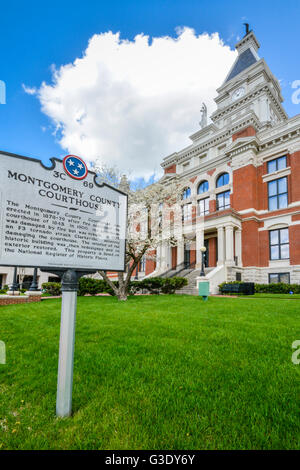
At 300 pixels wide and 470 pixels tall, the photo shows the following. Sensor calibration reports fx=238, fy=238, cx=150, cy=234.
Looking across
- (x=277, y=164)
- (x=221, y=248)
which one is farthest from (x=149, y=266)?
(x=277, y=164)

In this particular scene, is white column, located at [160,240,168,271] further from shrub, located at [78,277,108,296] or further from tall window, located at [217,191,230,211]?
shrub, located at [78,277,108,296]

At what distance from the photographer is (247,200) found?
22812mm

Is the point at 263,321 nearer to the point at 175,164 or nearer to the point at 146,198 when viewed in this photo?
the point at 146,198

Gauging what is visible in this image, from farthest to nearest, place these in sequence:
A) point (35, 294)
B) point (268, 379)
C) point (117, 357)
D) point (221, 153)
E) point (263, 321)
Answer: point (221, 153) → point (35, 294) → point (263, 321) → point (117, 357) → point (268, 379)

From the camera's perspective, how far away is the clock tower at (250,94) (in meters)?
28.1

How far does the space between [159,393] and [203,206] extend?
25950 millimetres

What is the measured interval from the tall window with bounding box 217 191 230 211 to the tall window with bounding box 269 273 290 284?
8167mm

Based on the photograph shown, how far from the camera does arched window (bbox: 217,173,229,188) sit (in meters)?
25.7

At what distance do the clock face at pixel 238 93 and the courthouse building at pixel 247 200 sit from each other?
215 centimetres

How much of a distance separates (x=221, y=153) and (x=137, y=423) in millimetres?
28889

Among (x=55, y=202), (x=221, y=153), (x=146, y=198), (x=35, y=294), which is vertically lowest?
(x=35, y=294)

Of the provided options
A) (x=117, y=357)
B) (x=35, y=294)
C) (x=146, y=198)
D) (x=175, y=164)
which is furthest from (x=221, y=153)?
(x=117, y=357)

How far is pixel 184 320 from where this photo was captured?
20.2 feet

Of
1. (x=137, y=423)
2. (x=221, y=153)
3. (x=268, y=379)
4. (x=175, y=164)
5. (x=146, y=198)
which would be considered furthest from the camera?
(x=175, y=164)
